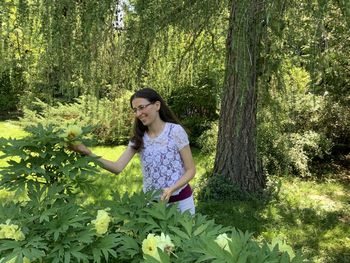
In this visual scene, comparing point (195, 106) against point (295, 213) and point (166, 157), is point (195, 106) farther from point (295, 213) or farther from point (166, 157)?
point (166, 157)

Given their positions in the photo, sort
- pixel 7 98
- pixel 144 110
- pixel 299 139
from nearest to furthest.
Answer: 1. pixel 144 110
2. pixel 299 139
3. pixel 7 98

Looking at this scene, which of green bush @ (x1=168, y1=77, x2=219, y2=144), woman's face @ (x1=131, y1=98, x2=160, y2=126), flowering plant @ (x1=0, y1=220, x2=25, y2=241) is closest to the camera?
flowering plant @ (x1=0, y1=220, x2=25, y2=241)

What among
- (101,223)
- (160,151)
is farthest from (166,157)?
(101,223)

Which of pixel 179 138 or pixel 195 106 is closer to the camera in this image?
pixel 179 138

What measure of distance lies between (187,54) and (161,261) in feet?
12.6

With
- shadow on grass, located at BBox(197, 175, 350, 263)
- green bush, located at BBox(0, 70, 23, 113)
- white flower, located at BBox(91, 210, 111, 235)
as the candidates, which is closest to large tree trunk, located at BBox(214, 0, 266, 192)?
shadow on grass, located at BBox(197, 175, 350, 263)

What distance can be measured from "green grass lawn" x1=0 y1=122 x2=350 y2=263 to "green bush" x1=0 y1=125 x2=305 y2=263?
2173mm

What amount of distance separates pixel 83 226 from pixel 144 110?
0.96 m

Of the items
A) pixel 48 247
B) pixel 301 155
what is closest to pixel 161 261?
pixel 48 247

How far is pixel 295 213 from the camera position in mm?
5145

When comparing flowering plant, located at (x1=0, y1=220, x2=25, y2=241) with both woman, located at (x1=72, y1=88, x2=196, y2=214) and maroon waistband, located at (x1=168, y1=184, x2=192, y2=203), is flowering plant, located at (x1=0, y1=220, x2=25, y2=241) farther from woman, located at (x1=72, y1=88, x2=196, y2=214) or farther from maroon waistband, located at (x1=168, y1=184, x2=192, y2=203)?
maroon waistband, located at (x1=168, y1=184, x2=192, y2=203)

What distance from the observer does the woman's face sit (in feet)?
7.64

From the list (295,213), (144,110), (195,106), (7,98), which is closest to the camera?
(144,110)

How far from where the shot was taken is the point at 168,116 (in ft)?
8.08
